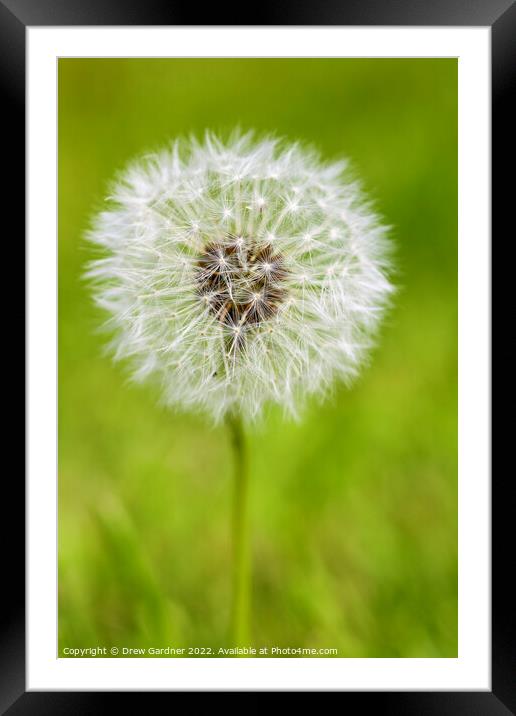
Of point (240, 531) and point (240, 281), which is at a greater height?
point (240, 281)

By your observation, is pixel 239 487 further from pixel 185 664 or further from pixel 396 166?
pixel 396 166

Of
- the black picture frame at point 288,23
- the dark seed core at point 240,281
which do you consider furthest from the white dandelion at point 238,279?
the black picture frame at point 288,23

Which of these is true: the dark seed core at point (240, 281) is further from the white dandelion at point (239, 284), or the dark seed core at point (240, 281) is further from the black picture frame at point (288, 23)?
the black picture frame at point (288, 23)

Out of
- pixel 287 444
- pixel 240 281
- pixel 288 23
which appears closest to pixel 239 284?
pixel 240 281

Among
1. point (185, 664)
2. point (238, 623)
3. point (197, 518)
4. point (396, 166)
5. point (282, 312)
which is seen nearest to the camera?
point (282, 312)

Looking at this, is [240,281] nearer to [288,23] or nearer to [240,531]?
[240,531]
